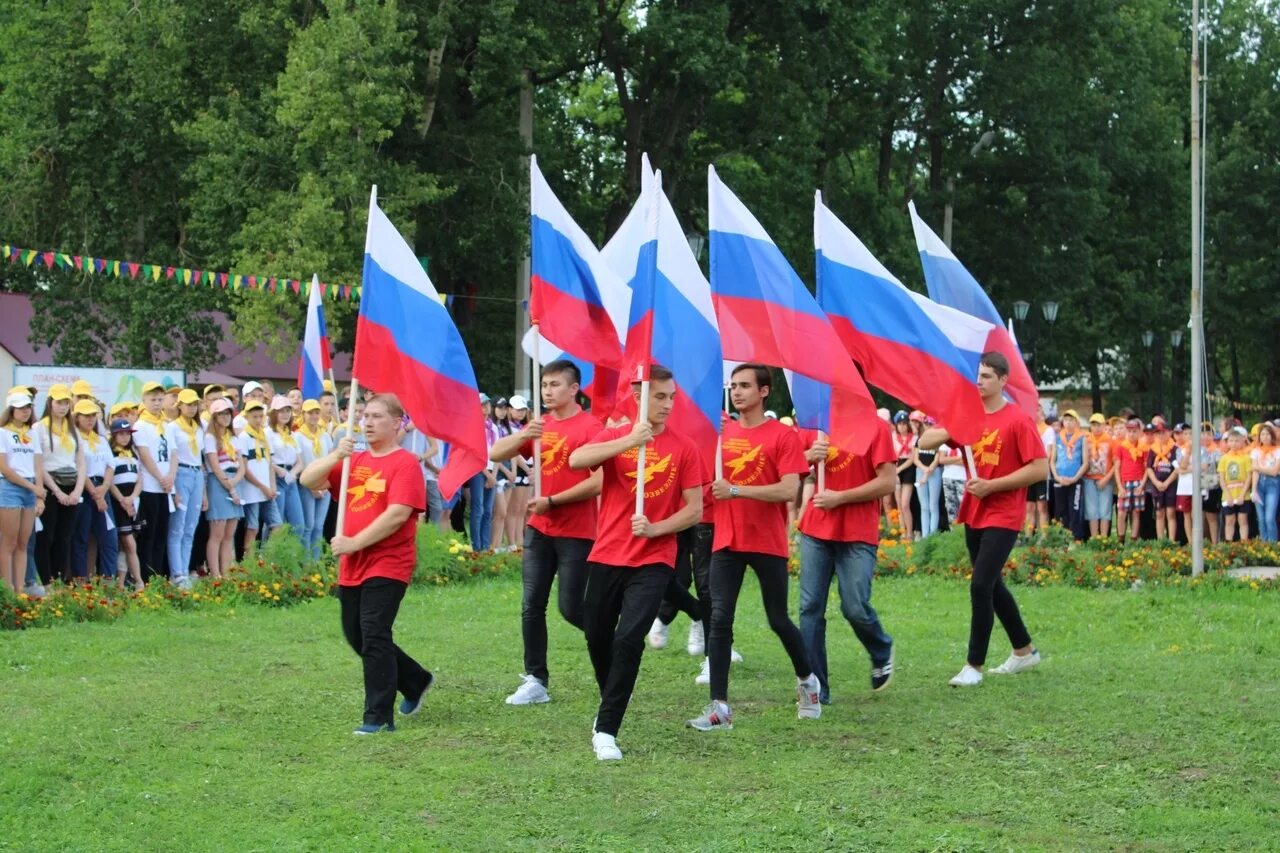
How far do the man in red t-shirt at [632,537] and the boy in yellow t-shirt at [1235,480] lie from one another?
49.2 ft

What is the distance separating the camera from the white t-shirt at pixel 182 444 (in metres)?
15.4

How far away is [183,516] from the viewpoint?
1566 cm

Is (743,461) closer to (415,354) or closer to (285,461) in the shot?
(415,354)

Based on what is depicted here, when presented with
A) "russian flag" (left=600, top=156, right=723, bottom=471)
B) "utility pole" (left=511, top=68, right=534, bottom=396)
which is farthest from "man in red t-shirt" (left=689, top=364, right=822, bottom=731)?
"utility pole" (left=511, top=68, right=534, bottom=396)

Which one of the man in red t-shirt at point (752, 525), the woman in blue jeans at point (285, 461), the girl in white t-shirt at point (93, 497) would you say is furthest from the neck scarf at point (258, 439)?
the man in red t-shirt at point (752, 525)

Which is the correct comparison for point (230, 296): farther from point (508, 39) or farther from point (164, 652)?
point (164, 652)

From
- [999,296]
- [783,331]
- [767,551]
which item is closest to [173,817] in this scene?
[767,551]

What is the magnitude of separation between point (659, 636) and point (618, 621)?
4036 mm

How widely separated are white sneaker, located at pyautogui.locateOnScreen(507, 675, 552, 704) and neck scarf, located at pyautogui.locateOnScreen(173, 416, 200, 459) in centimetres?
692

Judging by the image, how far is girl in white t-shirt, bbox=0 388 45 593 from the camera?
44.6 feet

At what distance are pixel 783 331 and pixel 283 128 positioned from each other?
2350 cm

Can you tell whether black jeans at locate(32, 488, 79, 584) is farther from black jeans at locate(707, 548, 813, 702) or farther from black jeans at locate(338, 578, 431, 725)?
black jeans at locate(707, 548, 813, 702)

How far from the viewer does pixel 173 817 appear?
6.86 meters

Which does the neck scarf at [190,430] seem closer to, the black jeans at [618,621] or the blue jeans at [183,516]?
the blue jeans at [183,516]
